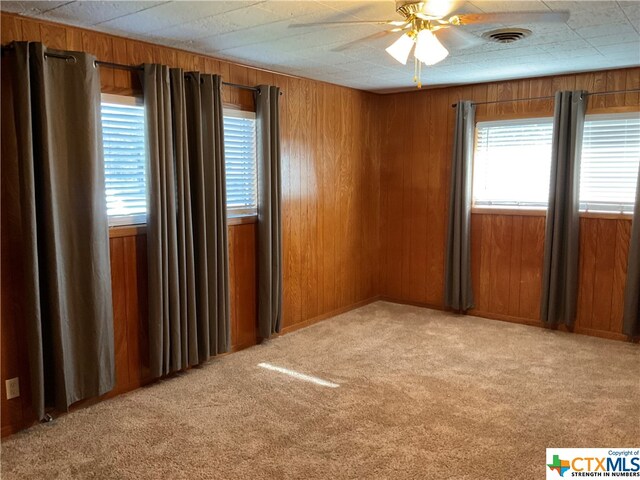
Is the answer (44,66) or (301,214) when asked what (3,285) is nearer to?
(44,66)

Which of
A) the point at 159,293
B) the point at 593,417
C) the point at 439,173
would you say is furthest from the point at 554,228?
the point at 159,293

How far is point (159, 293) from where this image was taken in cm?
339

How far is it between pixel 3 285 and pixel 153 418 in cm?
112

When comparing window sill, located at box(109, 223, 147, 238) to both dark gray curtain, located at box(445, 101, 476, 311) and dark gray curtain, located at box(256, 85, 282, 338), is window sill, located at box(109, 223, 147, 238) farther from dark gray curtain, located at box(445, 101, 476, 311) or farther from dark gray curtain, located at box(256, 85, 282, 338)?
dark gray curtain, located at box(445, 101, 476, 311)

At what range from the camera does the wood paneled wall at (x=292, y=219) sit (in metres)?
2.93

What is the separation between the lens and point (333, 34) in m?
3.10

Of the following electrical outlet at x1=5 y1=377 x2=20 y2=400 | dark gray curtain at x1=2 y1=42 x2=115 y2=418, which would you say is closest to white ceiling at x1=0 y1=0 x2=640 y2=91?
dark gray curtain at x1=2 y1=42 x2=115 y2=418

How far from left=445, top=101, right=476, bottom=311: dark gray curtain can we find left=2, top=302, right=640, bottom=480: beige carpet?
876mm

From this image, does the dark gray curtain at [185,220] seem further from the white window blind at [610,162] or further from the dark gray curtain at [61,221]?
the white window blind at [610,162]

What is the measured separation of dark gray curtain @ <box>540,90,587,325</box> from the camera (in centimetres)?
442

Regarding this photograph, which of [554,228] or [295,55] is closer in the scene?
[295,55]

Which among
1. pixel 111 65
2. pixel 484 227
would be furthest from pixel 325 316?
pixel 111 65

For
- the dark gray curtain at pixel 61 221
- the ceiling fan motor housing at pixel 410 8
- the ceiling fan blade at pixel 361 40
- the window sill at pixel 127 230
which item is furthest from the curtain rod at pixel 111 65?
the ceiling fan motor housing at pixel 410 8

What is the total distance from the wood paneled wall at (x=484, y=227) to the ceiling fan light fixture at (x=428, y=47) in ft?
8.15
